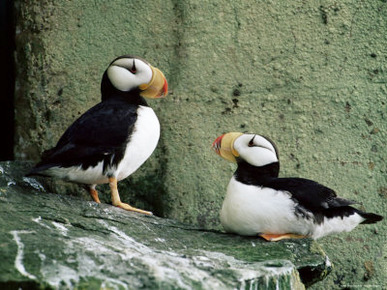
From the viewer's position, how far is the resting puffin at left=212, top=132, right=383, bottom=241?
11.4ft

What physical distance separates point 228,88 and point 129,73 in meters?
0.73

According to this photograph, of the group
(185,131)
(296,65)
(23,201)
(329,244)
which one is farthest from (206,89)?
(23,201)

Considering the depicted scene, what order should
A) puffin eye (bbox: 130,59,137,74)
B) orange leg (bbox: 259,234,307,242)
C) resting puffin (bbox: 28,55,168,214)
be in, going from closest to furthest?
orange leg (bbox: 259,234,307,242) < resting puffin (bbox: 28,55,168,214) < puffin eye (bbox: 130,59,137,74)

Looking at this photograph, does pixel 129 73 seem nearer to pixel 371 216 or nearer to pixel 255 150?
pixel 255 150

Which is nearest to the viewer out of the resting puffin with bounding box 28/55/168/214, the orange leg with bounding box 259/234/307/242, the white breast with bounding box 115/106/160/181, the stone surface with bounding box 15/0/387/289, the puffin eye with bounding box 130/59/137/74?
the orange leg with bounding box 259/234/307/242

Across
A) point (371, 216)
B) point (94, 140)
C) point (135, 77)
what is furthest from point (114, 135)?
point (371, 216)

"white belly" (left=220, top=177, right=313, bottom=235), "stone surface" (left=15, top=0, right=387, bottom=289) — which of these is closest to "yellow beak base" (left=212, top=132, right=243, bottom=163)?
"white belly" (left=220, top=177, right=313, bottom=235)

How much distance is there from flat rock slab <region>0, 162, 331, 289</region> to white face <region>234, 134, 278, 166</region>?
0.40m

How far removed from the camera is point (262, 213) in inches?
137

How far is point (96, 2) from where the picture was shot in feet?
14.8

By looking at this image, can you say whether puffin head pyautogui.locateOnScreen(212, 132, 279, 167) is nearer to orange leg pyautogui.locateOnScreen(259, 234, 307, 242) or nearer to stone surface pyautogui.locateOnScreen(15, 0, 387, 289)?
orange leg pyautogui.locateOnScreen(259, 234, 307, 242)

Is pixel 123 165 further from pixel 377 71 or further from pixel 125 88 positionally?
pixel 377 71

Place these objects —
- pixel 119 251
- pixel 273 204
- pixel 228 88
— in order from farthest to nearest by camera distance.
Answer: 1. pixel 228 88
2. pixel 273 204
3. pixel 119 251

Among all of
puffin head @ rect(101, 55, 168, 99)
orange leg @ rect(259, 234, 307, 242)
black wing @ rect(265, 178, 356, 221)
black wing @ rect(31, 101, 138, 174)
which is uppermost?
puffin head @ rect(101, 55, 168, 99)
